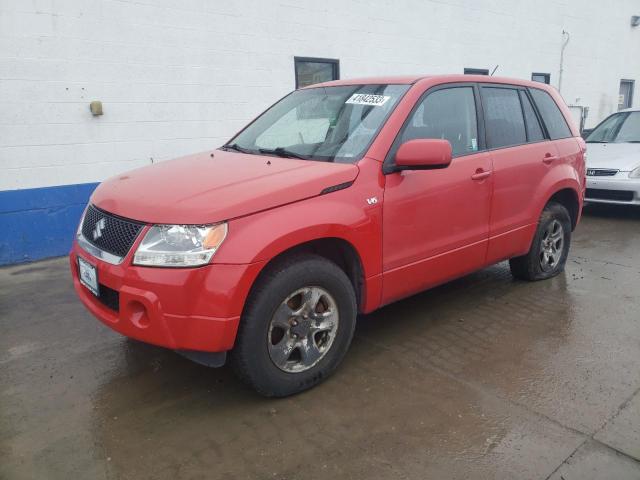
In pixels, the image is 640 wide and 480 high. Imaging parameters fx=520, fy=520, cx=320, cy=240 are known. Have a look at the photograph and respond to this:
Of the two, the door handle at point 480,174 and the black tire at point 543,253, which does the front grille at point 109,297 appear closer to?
the door handle at point 480,174

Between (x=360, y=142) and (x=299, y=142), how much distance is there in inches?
19.0

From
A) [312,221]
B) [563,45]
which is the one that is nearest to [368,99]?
[312,221]

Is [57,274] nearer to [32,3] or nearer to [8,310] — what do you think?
[8,310]

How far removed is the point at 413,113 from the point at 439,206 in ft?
2.07

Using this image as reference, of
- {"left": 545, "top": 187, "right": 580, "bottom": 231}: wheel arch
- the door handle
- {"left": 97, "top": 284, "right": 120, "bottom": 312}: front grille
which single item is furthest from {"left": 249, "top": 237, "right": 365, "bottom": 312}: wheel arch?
{"left": 545, "top": 187, "right": 580, "bottom": 231}: wheel arch

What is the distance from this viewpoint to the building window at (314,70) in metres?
7.83

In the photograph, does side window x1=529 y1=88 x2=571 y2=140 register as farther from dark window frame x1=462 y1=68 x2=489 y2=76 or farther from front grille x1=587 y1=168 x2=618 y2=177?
dark window frame x1=462 y1=68 x2=489 y2=76

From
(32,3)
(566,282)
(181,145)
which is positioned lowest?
(566,282)

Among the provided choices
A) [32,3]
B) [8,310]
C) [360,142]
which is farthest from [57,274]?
[360,142]

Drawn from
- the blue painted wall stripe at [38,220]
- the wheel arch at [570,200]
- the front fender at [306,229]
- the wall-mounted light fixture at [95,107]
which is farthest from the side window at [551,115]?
the blue painted wall stripe at [38,220]

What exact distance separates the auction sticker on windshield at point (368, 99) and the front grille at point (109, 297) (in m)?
1.96

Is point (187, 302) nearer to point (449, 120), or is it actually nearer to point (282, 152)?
point (282, 152)

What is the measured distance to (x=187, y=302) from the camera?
8.23 ft

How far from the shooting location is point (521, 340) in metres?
3.61
